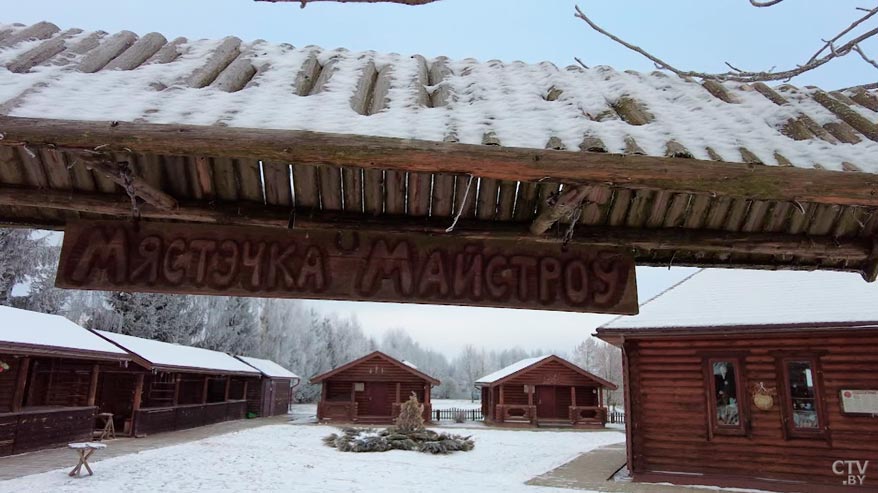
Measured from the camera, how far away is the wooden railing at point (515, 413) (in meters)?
29.4

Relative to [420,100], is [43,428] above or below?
below

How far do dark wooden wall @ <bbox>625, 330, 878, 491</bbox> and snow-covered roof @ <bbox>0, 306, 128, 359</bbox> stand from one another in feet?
53.3

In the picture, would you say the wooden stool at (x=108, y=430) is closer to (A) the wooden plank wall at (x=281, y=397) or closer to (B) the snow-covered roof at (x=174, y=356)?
(B) the snow-covered roof at (x=174, y=356)

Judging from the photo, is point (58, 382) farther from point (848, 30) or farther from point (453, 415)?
point (453, 415)

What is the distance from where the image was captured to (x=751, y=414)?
12.3m

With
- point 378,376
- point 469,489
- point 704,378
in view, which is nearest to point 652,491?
point 704,378

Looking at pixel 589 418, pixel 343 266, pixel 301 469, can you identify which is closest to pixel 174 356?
pixel 301 469

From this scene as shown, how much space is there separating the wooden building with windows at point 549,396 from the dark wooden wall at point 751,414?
52.9ft

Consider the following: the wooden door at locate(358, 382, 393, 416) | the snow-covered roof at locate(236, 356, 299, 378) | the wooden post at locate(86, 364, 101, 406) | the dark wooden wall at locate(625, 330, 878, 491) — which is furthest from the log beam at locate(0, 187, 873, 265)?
the snow-covered roof at locate(236, 356, 299, 378)

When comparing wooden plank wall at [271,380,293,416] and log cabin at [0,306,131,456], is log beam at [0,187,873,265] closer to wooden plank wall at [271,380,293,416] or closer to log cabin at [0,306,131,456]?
log cabin at [0,306,131,456]

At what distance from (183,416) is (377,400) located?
1046 cm

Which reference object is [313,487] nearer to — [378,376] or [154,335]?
[378,376]

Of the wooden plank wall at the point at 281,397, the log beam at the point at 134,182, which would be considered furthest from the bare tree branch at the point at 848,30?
the wooden plank wall at the point at 281,397

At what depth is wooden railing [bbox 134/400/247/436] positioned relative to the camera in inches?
A: 819
